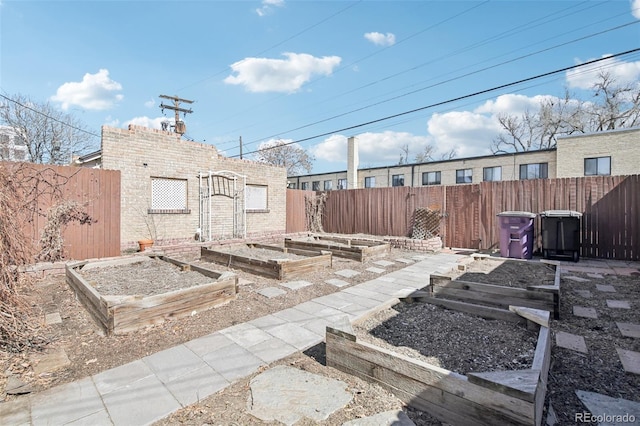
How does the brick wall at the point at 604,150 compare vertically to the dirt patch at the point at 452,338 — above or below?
above

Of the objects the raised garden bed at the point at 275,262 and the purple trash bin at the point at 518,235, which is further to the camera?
the purple trash bin at the point at 518,235

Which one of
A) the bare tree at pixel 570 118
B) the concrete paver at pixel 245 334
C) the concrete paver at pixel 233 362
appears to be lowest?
the concrete paver at pixel 233 362

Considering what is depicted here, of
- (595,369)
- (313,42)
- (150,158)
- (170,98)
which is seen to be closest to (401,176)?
(313,42)

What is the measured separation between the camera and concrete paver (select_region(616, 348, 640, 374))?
2.57 metres

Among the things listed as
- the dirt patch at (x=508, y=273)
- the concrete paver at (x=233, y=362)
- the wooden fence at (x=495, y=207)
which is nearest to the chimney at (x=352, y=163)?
the wooden fence at (x=495, y=207)

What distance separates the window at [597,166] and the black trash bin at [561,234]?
11.7m

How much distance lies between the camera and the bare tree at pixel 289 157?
109 feet

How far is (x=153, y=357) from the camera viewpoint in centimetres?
287

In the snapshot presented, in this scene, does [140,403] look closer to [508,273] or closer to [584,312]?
[584,312]

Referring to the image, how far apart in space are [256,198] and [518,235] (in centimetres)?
866

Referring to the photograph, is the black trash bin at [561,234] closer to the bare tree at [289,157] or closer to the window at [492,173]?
the window at [492,173]

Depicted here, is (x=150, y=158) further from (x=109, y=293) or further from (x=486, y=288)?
(x=486, y=288)

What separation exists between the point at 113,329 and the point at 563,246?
9.34 m

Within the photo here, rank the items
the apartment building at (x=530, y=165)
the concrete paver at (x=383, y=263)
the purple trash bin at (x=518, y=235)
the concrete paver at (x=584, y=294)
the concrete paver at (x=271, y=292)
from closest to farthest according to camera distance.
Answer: the concrete paver at (x=584, y=294) → the concrete paver at (x=271, y=292) → the concrete paver at (x=383, y=263) → the purple trash bin at (x=518, y=235) → the apartment building at (x=530, y=165)
